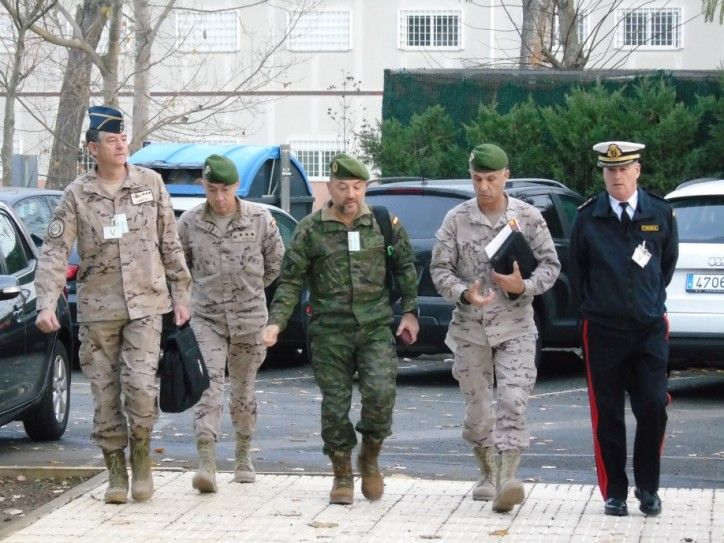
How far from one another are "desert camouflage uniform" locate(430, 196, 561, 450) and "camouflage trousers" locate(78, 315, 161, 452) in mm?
1542

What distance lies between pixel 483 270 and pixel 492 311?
0.23 m

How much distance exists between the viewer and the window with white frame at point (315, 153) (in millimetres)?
41781

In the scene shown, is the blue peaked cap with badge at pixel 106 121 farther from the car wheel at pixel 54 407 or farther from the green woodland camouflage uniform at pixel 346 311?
the car wheel at pixel 54 407

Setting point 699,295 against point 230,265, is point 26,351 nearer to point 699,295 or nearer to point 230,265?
point 230,265

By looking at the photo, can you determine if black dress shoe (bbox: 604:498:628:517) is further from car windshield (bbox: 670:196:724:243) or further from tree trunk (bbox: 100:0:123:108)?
tree trunk (bbox: 100:0:123:108)

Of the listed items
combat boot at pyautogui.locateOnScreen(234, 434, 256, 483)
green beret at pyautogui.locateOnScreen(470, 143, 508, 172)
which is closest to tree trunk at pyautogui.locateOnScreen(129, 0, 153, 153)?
combat boot at pyautogui.locateOnScreen(234, 434, 256, 483)

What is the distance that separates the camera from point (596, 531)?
7.50m

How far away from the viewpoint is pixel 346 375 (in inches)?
322

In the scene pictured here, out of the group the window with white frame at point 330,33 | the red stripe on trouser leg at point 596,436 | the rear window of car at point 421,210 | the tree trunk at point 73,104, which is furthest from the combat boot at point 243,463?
the window with white frame at point 330,33

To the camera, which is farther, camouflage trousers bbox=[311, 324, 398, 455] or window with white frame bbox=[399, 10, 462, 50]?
window with white frame bbox=[399, 10, 462, 50]

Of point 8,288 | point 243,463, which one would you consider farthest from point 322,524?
point 8,288

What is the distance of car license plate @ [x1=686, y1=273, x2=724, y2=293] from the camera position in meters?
12.1

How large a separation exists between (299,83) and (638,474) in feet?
114

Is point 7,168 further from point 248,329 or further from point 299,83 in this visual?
point 248,329
